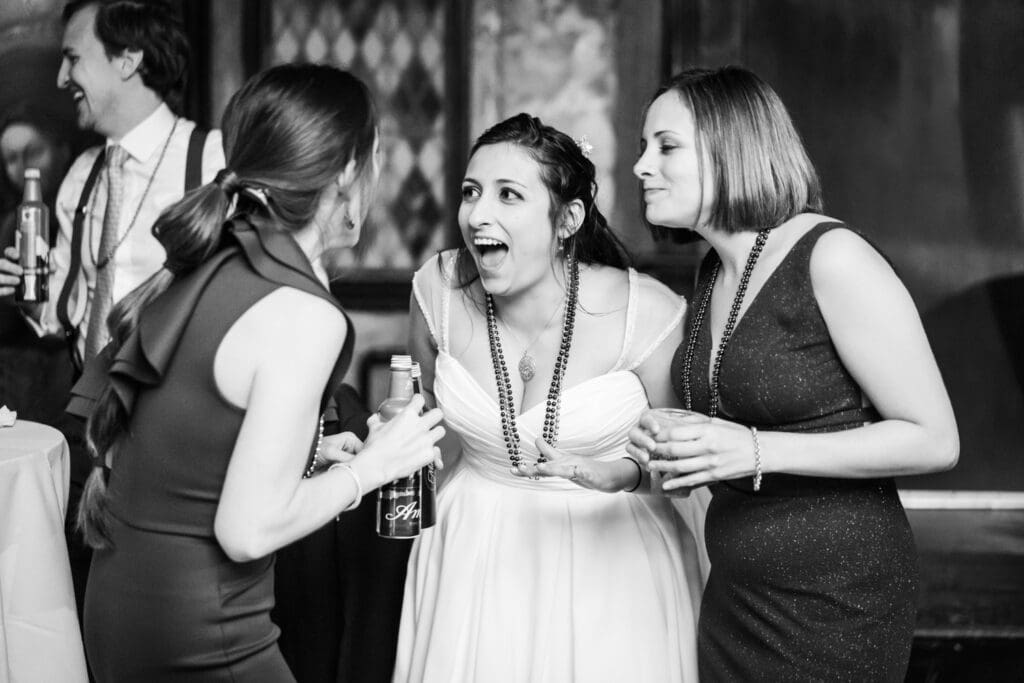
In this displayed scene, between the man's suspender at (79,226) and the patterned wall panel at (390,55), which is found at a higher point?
the patterned wall panel at (390,55)

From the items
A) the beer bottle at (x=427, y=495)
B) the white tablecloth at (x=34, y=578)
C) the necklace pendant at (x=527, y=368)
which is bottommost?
the white tablecloth at (x=34, y=578)

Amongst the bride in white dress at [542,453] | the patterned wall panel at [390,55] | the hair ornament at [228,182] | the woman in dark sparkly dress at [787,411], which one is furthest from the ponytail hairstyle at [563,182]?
the patterned wall panel at [390,55]

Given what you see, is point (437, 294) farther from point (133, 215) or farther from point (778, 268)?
point (133, 215)

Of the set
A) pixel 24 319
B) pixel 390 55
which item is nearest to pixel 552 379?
pixel 390 55

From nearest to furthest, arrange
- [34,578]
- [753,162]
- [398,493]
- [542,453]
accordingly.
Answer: [398,493], [753,162], [542,453], [34,578]

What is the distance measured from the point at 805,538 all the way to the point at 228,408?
1.04 m

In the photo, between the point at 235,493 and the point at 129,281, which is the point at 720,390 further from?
the point at 129,281

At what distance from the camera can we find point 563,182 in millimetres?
2471

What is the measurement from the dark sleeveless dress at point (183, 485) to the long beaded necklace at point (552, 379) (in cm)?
88

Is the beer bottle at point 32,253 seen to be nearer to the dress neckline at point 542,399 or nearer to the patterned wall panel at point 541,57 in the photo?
the dress neckline at point 542,399

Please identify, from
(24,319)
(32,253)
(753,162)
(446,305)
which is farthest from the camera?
(24,319)

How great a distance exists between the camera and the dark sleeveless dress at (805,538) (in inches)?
73.7

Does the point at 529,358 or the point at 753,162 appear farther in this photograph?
the point at 529,358

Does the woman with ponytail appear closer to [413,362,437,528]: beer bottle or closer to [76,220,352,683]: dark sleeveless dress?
[76,220,352,683]: dark sleeveless dress
